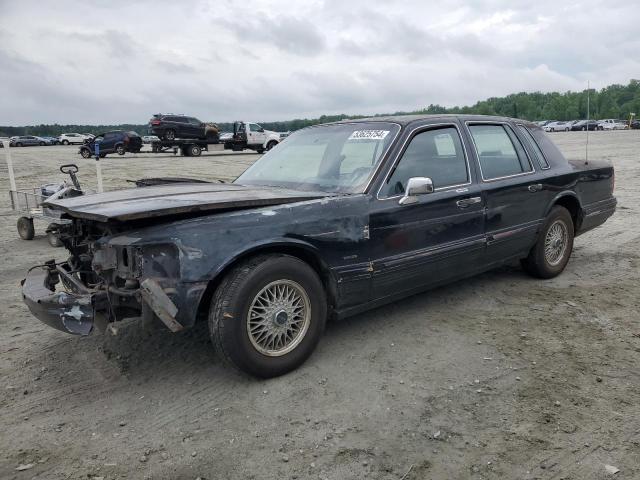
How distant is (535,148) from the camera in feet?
17.4

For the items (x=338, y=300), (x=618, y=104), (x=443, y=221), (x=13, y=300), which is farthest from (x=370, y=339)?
(x=618, y=104)

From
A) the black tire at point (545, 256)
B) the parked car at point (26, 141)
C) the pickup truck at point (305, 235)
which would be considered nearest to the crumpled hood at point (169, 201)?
the pickup truck at point (305, 235)

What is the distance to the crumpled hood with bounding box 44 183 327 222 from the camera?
9.86 ft

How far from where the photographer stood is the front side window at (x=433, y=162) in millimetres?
3957

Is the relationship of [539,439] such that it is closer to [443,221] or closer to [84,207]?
[443,221]

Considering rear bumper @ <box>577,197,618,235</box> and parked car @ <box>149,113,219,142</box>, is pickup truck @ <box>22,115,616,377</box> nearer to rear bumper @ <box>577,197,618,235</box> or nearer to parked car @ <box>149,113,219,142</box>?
rear bumper @ <box>577,197,618,235</box>

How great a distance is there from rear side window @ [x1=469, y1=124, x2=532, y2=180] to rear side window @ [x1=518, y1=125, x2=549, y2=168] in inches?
7.1

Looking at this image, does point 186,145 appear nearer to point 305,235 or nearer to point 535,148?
point 535,148

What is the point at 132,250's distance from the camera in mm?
3090

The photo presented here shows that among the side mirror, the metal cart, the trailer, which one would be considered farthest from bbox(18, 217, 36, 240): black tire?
the trailer

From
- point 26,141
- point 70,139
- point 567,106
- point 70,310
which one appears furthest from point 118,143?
point 567,106

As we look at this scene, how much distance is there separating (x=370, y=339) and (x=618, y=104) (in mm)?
134425

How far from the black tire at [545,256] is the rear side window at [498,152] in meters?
0.62

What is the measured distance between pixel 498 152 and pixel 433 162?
3.25 ft
